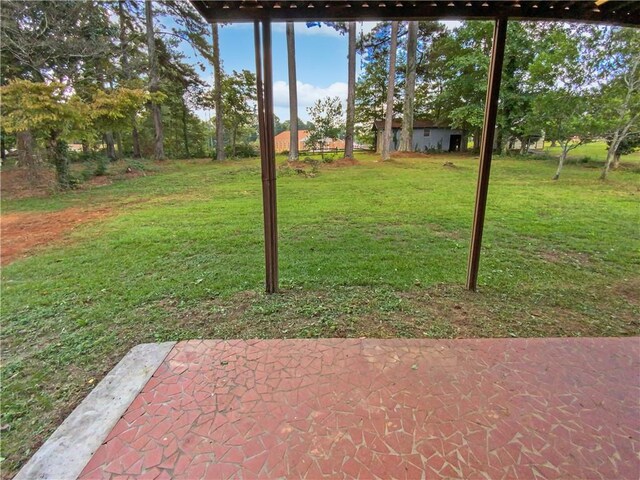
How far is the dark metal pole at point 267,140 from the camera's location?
9.30ft

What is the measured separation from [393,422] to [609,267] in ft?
12.3

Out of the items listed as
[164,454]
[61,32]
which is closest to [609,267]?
[164,454]

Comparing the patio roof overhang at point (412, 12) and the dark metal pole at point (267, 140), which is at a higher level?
the patio roof overhang at point (412, 12)

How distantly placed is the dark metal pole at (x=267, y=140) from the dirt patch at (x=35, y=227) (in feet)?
12.4

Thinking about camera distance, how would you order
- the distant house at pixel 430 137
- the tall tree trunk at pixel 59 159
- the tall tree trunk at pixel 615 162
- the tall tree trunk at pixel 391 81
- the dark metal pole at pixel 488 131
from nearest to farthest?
the dark metal pole at pixel 488 131, the tall tree trunk at pixel 59 159, the tall tree trunk at pixel 615 162, the tall tree trunk at pixel 391 81, the distant house at pixel 430 137

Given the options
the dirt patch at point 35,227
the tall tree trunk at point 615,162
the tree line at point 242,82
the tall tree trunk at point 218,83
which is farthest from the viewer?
the tall tree trunk at point 218,83

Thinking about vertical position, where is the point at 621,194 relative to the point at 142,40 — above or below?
below

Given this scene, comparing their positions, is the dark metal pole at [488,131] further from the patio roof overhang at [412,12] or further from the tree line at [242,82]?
the tree line at [242,82]

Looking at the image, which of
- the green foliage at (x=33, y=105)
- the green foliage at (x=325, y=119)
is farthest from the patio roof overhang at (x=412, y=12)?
the green foliage at (x=325, y=119)

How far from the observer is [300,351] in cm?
238

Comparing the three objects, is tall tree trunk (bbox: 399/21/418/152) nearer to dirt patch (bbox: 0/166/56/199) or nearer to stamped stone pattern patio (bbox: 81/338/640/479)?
dirt patch (bbox: 0/166/56/199)

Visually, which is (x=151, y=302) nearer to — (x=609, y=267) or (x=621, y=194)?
(x=609, y=267)

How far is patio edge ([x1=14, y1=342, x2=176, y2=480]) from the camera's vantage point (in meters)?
1.55

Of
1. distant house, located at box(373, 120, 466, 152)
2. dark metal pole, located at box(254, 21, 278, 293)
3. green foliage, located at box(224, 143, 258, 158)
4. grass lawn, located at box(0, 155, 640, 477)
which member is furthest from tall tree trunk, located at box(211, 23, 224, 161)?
dark metal pole, located at box(254, 21, 278, 293)
